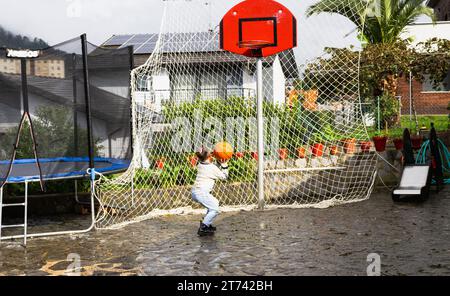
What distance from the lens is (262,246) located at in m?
7.41

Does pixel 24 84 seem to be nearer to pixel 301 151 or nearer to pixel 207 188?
pixel 207 188

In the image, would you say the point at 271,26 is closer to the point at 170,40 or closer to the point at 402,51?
the point at 170,40

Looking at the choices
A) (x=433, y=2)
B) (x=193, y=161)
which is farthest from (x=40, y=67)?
(x=433, y=2)

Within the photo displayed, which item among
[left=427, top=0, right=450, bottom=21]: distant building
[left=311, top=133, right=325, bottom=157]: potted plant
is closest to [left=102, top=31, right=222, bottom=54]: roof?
[left=311, top=133, right=325, bottom=157]: potted plant

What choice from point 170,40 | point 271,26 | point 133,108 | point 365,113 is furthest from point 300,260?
point 365,113

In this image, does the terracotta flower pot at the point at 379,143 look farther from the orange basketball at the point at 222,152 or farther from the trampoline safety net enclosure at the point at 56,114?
the trampoline safety net enclosure at the point at 56,114

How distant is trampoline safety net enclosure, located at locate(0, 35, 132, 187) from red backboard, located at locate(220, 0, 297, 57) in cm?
308

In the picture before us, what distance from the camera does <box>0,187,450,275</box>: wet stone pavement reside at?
6258 millimetres

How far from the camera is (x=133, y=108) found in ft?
35.5

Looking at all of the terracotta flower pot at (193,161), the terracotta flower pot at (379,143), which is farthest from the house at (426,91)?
the terracotta flower pot at (193,161)

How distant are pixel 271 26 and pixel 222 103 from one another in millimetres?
3363

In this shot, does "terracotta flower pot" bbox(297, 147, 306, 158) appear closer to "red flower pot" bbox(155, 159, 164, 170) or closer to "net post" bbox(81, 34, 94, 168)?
"red flower pot" bbox(155, 159, 164, 170)

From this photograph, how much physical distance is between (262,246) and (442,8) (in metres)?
37.4

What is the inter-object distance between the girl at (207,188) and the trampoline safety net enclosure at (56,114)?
1.80 m
